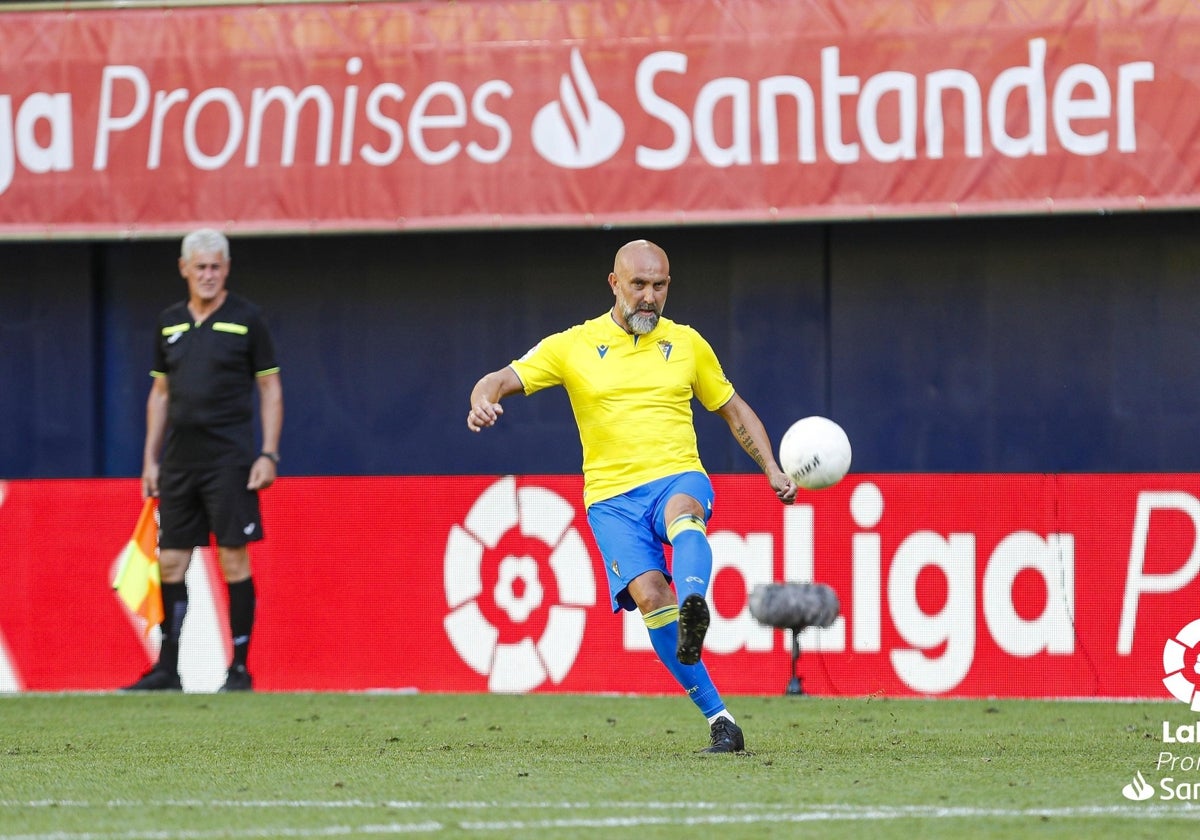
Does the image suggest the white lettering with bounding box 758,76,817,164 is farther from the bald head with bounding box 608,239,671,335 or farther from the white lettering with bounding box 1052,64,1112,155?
the bald head with bounding box 608,239,671,335

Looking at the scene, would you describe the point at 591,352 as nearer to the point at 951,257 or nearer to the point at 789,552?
the point at 789,552

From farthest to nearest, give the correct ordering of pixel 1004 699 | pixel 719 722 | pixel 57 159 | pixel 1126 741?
pixel 57 159
pixel 1004 699
pixel 1126 741
pixel 719 722

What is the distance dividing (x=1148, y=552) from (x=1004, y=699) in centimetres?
112

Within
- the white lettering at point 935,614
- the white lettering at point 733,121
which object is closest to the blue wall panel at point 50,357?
the white lettering at point 733,121

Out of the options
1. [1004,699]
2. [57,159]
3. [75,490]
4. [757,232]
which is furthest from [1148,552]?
[57,159]

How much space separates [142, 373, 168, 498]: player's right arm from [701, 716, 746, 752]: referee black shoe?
4514 mm

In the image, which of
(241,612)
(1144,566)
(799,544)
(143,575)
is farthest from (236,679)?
(1144,566)

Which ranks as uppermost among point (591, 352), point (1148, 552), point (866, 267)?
point (866, 267)

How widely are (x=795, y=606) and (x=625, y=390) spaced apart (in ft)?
10.6

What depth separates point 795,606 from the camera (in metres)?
11.0

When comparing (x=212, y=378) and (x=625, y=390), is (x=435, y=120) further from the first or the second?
(x=625, y=390)

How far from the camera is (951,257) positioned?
44.8 ft

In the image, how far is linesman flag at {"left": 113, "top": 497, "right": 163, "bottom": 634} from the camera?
11414 millimetres

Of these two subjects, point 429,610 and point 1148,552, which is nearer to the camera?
point 1148,552
